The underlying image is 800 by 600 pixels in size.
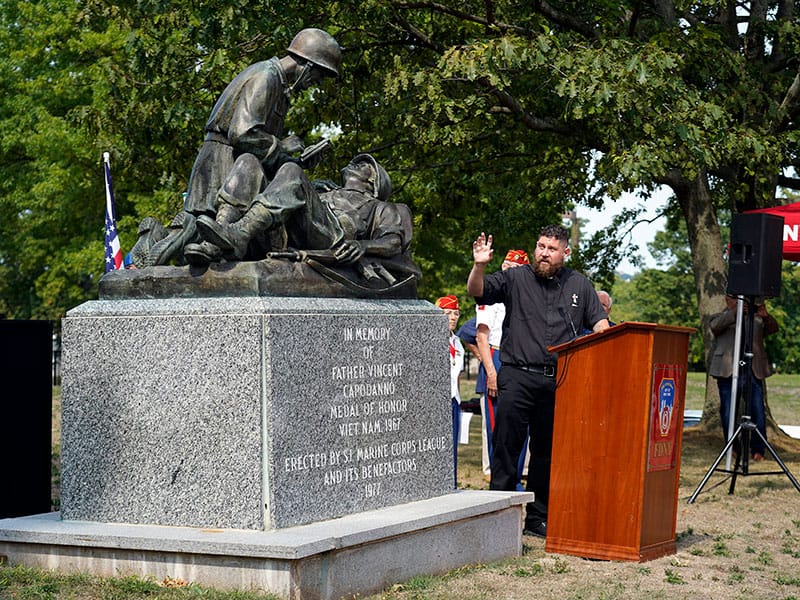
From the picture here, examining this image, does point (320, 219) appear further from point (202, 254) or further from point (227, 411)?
point (227, 411)

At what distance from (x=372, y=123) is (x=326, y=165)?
0.83 m

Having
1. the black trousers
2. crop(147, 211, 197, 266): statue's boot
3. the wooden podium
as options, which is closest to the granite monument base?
crop(147, 211, 197, 266): statue's boot

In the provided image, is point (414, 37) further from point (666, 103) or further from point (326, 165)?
point (666, 103)

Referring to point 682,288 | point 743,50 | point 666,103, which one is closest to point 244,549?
point 666,103

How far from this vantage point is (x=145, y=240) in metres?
7.61

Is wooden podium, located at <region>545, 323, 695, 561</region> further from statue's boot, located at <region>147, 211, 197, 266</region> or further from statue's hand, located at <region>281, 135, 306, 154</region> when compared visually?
statue's boot, located at <region>147, 211, 197, 266</region>

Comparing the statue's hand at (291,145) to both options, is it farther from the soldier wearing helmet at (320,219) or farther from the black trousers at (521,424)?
the black trousers at (521,424)

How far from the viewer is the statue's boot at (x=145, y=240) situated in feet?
24.6

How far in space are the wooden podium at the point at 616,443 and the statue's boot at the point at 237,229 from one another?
6.87ft

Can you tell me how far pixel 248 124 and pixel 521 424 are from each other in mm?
2831

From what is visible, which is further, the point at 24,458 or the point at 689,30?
the point at 689,30

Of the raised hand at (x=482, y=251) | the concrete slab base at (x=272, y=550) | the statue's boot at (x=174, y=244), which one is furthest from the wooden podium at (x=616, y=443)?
the statue's boot at (x=174, y=244)

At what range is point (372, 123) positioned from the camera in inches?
655

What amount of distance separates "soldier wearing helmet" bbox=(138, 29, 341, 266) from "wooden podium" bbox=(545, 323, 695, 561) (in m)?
2.22
